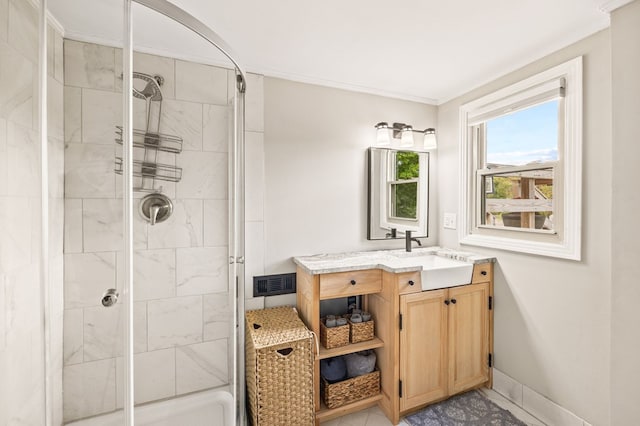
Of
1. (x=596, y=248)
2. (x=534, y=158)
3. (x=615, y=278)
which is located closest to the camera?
(x=615, y=278)

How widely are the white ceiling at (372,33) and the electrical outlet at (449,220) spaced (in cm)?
105

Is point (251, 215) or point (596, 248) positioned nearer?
point (596, 248)

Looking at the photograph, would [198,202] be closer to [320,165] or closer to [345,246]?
[320,165]

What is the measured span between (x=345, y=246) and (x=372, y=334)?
67 cm

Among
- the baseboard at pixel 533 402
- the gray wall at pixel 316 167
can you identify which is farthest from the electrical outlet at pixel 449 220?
the baseboard at pixel 533 402

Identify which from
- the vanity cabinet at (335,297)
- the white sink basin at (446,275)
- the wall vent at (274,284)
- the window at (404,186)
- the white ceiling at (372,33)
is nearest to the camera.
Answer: the white ceiling at (372,33)

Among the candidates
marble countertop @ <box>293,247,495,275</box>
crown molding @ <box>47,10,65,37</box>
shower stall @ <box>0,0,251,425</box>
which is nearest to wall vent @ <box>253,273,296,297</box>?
marble countertop @ <box>293,247,495,275</box>

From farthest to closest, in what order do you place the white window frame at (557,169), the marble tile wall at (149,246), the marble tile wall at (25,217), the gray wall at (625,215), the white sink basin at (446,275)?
the white sink basin at (446,275)
the white window frame at (557,169)
the gray wall at (625,215)
the marble tile wall at (149,246)
the marble tile wall at (25,217)

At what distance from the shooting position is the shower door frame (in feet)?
3.02

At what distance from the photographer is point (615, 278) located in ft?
4.50

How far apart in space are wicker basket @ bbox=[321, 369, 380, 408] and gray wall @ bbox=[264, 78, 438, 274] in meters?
0.79

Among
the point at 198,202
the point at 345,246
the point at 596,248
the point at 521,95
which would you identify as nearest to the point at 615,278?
the point at 596,248

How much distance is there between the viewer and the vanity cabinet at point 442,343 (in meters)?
1.80

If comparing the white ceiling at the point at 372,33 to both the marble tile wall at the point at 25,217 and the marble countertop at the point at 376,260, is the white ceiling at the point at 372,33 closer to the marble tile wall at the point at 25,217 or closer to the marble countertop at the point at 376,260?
the marble tile wall at the point at 25,217
